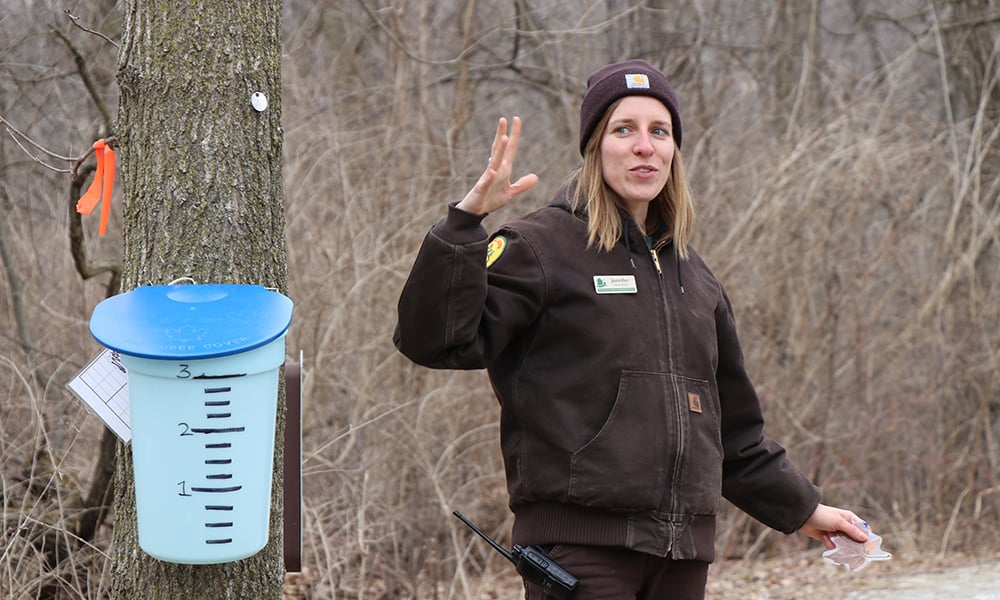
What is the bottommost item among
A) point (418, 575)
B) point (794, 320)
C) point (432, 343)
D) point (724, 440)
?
point (418, 575)

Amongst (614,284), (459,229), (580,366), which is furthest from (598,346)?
(459,229)

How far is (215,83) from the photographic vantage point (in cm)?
250

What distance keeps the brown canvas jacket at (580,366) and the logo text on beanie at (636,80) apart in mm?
351

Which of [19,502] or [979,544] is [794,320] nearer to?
[979,544]

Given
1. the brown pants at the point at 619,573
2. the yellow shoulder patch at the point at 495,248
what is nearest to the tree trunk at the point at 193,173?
the yellow shoulder patch at the point at 495,248

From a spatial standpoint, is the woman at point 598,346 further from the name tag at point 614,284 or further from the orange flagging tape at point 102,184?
the orange flagging tape at point 102,184

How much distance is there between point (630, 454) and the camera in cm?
268

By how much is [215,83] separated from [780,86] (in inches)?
301

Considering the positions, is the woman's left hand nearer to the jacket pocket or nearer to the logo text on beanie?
the jacket pocket

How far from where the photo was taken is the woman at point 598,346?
258cm

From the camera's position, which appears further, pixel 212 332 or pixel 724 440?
pixel 724 440

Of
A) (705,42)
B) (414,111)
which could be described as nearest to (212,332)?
(414,111)

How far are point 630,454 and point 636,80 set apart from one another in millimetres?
945

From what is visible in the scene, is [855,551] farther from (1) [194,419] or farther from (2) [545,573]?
(1) [194,419]
